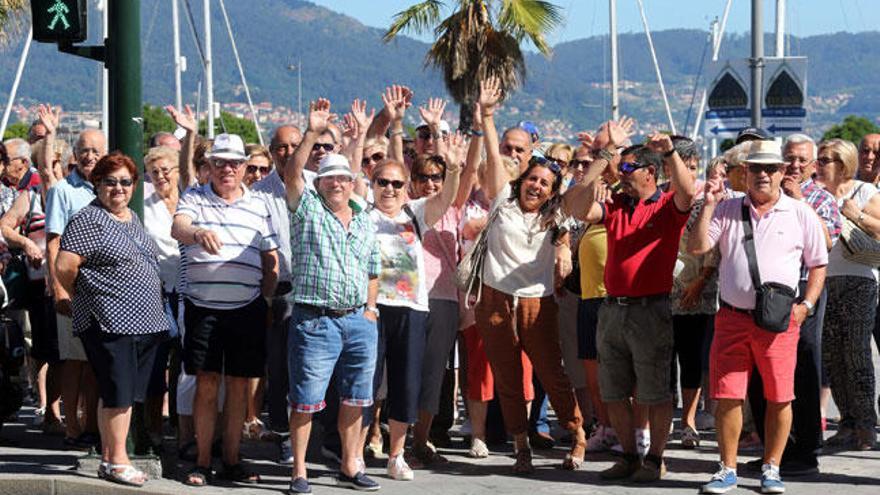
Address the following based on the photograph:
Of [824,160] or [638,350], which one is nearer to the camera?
[638,350]

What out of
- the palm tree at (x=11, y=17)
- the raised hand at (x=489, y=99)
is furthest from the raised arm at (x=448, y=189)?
the palm tree at (x=11, y=17)

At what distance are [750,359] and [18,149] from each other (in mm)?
5989

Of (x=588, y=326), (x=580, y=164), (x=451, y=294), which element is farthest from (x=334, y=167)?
(x=580, y=164)

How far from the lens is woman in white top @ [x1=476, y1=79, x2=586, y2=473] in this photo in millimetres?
9602

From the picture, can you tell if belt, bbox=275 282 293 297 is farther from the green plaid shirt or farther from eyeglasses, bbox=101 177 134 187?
eyeglasses, bbox=101 177 134 187

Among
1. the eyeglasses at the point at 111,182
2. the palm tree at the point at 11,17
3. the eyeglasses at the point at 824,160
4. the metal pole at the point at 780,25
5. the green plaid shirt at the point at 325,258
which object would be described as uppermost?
the metal pole at the point at 780,25

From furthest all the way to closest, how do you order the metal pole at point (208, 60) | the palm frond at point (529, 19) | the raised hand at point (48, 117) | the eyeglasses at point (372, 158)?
the metal pole at point (208, 60) < the palm frond at point (529, 19) < the eyeglasses at point (372, 158) < the raised hand at point (48, 117)

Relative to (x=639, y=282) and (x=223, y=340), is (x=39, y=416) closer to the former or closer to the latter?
(x=223, y=340)

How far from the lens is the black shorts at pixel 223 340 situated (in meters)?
8.91

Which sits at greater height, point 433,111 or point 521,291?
point 433,111

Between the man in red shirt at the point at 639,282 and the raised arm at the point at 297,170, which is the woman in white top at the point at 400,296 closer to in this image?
the raised arm at the point at 297,170

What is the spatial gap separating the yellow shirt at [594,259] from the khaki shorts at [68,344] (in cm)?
347

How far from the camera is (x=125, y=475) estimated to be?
8828mm

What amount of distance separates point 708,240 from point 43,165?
4898mm
